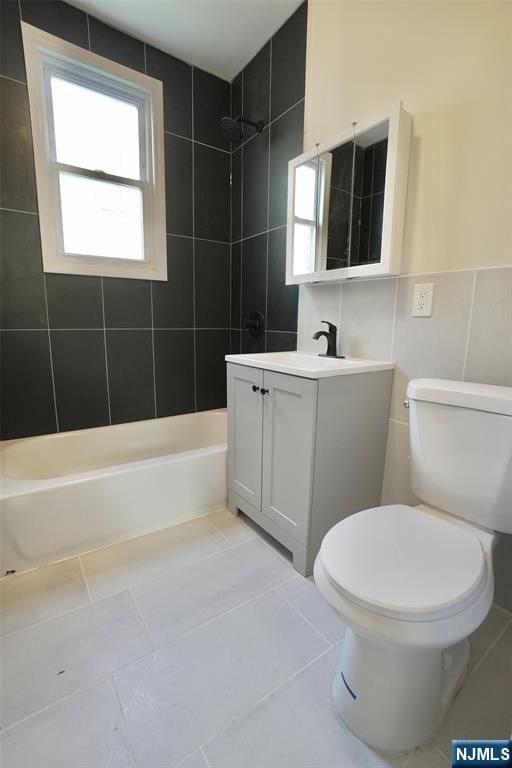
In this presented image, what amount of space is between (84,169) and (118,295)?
2.32 ft

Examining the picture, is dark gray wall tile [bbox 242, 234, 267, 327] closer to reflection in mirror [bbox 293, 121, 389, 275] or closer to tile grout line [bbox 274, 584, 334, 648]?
reflection in mirror [bbox 293, 121, 389, 275]

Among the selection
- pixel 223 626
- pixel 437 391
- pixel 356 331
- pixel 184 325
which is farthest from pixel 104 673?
pixel 184 325

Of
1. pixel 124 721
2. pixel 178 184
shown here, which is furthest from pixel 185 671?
pixel 178 184

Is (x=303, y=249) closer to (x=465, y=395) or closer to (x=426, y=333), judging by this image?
(x=426, y=333)

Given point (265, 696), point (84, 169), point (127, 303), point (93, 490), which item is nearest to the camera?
point (265, 696)

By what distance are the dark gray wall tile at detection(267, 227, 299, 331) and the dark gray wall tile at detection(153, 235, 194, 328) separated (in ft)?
1.96

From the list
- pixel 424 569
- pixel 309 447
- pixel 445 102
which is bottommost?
pixel 424 569

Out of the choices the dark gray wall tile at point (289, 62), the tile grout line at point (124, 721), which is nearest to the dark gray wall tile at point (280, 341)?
the dark gray wall tile at point (289, 62)

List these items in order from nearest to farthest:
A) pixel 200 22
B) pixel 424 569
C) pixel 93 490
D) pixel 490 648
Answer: pixel 424 569, pixel 490 648, pixel 93 490, pixel 200 22

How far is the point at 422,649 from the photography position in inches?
27.6

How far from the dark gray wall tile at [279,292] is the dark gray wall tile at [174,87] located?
924 mm

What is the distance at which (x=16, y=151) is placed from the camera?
5.74 ft

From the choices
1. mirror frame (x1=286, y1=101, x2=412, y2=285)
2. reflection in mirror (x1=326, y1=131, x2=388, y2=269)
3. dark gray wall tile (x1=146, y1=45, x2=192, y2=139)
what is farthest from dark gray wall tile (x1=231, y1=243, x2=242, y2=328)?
mirror frame (x1=286, y1=101, x2=412, y2=285)

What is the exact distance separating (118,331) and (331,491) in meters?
1.62
